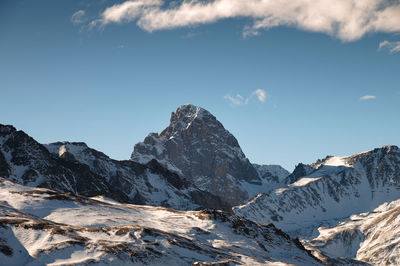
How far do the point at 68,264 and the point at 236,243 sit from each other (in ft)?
191

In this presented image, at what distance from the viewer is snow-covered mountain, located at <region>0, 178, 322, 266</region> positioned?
80688mm

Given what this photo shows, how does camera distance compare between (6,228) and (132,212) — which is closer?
(6,228)

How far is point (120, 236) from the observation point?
9519 cm

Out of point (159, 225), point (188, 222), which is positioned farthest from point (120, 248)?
point (188, 222)

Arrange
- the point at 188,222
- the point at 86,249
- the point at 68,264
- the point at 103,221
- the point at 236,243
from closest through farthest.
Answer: the point at 68,264, the point at 86,249, the point at 103,221, the point at 236,243, the point at 188,222

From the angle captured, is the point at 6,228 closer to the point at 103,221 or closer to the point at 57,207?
the point at 103,221

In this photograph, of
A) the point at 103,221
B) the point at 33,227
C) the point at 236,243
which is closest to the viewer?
the point at 33,227

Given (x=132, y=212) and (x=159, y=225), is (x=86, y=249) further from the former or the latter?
(x=132, y=212)

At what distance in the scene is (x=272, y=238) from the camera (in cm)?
14200

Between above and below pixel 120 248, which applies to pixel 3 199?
above

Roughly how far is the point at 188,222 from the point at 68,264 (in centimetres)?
6645

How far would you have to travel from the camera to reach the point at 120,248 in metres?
84.4

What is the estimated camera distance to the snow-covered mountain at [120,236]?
265ft

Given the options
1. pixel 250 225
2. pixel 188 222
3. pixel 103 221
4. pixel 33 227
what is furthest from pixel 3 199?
pixel 250 225
